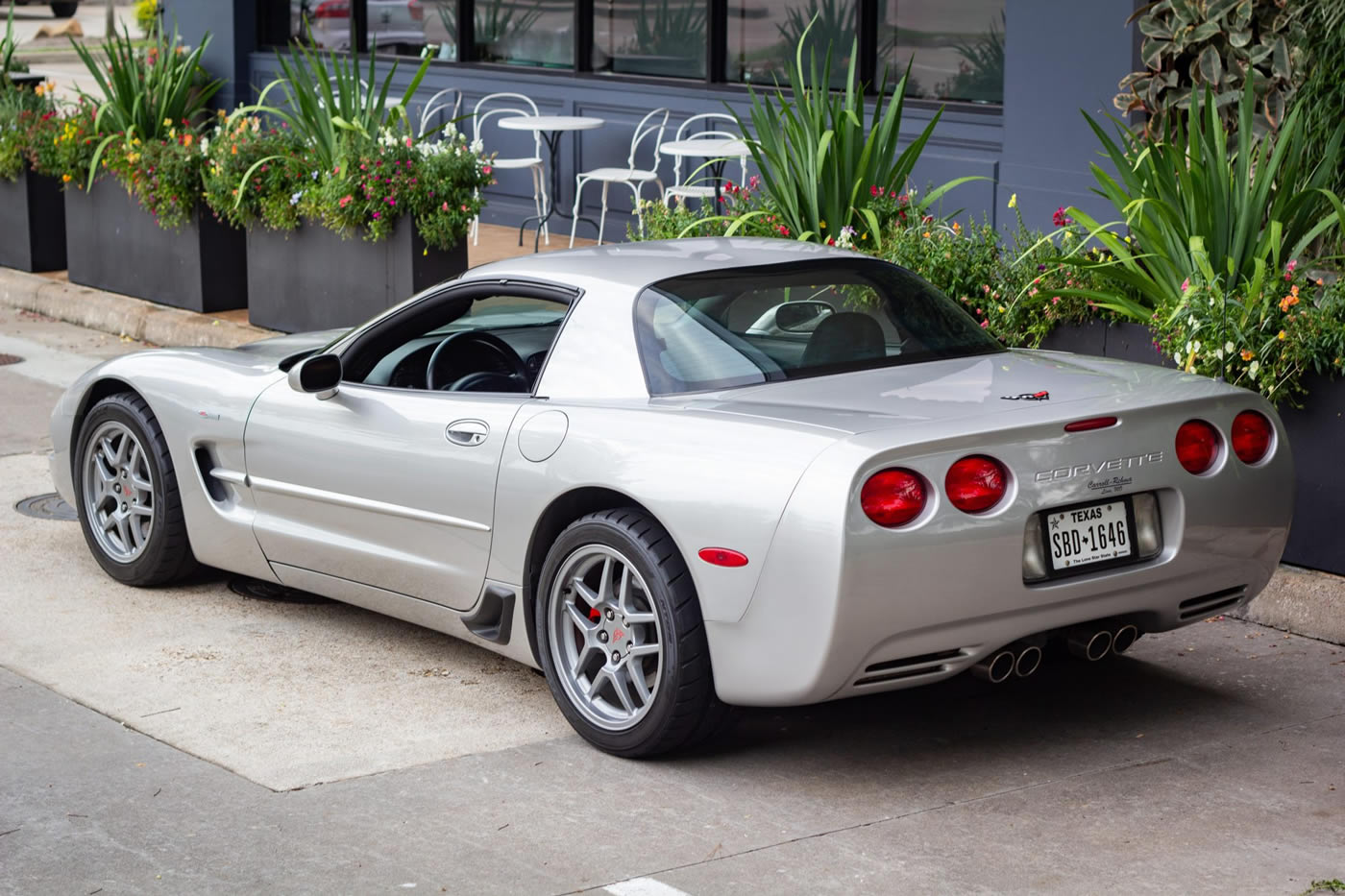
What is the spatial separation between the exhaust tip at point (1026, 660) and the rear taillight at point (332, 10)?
1347 cm

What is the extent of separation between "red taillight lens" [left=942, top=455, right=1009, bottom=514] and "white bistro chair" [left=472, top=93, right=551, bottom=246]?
855 cm

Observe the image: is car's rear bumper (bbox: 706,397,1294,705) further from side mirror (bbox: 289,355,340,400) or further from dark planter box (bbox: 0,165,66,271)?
dark planter box (bbox: 0,165,66,271)

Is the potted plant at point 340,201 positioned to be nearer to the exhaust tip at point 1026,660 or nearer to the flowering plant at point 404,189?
the flowering plant at point 404,189

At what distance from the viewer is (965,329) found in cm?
559

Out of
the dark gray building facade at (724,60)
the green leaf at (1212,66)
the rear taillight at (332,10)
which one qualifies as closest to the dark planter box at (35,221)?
the dark gray building facade at (724,60)

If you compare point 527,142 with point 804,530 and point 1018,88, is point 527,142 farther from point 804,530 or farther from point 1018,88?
point 804,530

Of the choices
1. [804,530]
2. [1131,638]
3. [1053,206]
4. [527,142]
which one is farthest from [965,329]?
[527,142]

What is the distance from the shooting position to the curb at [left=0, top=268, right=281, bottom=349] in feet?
36.9

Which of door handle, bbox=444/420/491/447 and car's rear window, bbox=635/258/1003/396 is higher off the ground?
car's rear window, bbox=635/258/1003/396

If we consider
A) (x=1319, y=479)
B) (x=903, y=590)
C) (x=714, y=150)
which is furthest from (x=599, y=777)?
(x=714, y=150)

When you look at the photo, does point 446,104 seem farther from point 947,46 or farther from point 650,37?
point 947,46

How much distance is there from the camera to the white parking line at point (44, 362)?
1068 cm

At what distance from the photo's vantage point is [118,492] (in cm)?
674

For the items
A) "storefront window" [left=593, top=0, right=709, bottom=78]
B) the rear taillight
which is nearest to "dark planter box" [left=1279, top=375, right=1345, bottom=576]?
"storefront window" [left=593, top=0, right=709, bottom=78]
